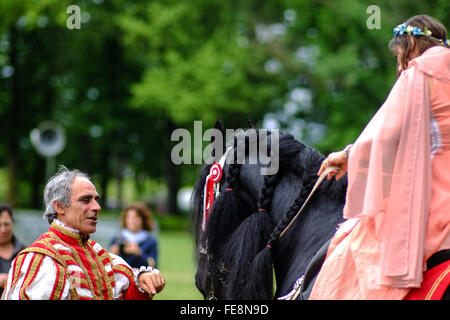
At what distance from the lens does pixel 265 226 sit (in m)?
3.40

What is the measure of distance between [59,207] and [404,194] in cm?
183

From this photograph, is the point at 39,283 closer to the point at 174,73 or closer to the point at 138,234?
the point at 138,234

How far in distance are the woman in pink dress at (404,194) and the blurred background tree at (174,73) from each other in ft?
44.1

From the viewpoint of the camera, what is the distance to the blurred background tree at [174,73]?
2089 cm

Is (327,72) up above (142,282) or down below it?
above

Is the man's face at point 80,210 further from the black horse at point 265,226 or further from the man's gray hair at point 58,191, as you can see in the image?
the black horse at point 265,226

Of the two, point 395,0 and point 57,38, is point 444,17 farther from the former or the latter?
point 57,38

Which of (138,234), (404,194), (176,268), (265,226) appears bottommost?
(176,268)

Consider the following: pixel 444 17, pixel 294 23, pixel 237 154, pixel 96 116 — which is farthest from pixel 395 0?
pixel 96 116

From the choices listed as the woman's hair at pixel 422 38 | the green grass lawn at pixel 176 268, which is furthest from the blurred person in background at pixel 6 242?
the woman's hair at pixel 422 38

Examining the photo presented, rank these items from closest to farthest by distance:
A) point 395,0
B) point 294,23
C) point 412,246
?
point 412,246
point 395,0
point 294,23

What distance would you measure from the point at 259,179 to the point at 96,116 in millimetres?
28222

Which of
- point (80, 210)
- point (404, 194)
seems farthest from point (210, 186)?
point (404, 194)

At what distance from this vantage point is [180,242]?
23.0m
